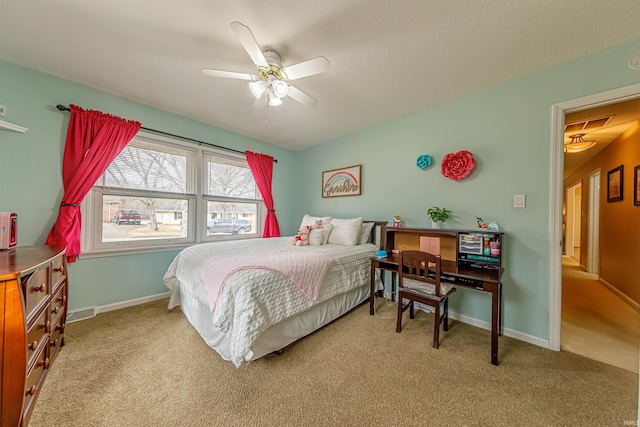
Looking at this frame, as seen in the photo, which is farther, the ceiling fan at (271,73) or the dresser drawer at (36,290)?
the ceiling fan at (271,73)

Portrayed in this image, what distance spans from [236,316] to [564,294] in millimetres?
4364

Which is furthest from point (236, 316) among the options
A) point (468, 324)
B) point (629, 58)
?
point (629, 58)

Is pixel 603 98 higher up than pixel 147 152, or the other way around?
pixel 603 98

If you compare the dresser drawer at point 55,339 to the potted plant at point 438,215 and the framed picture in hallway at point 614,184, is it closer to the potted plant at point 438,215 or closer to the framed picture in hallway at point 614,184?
the potted plant at point 438,215

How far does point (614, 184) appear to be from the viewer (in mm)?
3105

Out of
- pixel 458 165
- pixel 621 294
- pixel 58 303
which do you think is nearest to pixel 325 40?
pixel 458 165

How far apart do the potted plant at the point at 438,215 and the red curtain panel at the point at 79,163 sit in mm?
3622

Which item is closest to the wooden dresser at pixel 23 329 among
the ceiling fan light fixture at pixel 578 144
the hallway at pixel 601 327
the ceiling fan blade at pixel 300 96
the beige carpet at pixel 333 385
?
the beige carpet at pixel 333 385

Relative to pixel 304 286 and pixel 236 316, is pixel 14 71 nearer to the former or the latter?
pixel 236 316

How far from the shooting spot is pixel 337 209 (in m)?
3.63

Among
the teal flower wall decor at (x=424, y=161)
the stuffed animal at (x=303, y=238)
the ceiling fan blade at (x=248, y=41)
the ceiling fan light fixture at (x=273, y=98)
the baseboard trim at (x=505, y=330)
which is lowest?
the baseboard trim at (x=505, y=330)

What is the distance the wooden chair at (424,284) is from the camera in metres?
1.82

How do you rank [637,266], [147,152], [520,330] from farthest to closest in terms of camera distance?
[147,152]
[637,266]
[520,330]

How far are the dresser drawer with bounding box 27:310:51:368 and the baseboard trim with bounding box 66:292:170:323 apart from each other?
1212 millimetres
